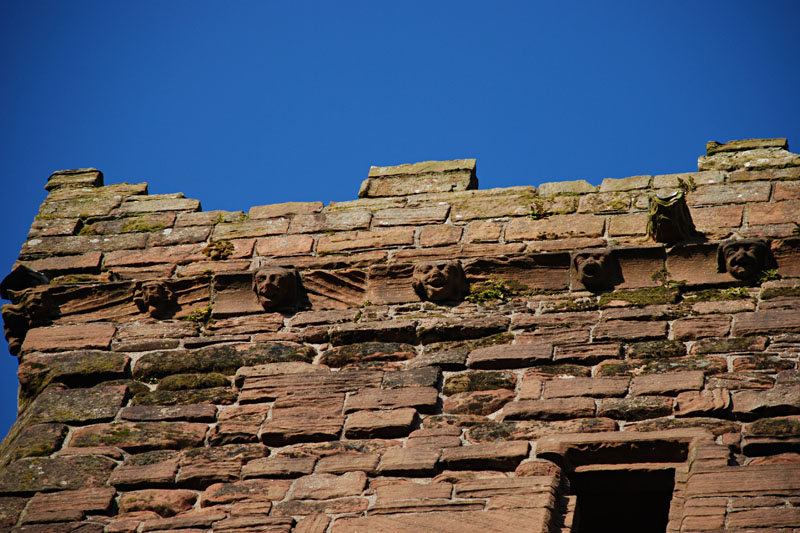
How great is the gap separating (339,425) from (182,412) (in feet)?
3.10

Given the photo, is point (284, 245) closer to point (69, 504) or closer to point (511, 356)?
point (511, 356)

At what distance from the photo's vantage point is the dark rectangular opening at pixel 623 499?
577 cm

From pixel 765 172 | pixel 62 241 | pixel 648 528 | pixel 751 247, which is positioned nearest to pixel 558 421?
pixel 648 528

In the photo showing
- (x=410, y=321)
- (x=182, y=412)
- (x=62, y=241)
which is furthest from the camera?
(x=62, y=241)

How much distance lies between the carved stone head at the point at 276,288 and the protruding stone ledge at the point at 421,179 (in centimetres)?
118

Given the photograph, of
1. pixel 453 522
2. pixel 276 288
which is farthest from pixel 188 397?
pixel 453 522

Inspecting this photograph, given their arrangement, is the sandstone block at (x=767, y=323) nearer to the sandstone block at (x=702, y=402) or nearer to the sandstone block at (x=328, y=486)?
the sandstone block at (x=702, y=402)

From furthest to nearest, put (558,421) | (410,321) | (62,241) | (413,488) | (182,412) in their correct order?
(62,241), (410,321), (182,412), (558,421), (413,488)

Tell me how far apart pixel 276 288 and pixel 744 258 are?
2.76 meters

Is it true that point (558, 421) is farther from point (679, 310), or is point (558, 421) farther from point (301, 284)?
point (301, 284)

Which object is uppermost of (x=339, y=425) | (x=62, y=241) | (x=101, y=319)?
(x=62, y=241)

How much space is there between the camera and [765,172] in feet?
26.1

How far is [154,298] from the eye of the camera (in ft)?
25.5

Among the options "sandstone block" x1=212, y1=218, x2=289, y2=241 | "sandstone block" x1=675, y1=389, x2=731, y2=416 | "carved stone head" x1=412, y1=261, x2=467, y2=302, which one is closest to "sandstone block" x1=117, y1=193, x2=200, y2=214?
"sandstone block" x1=212, y1=218, x2=289, y2=241
